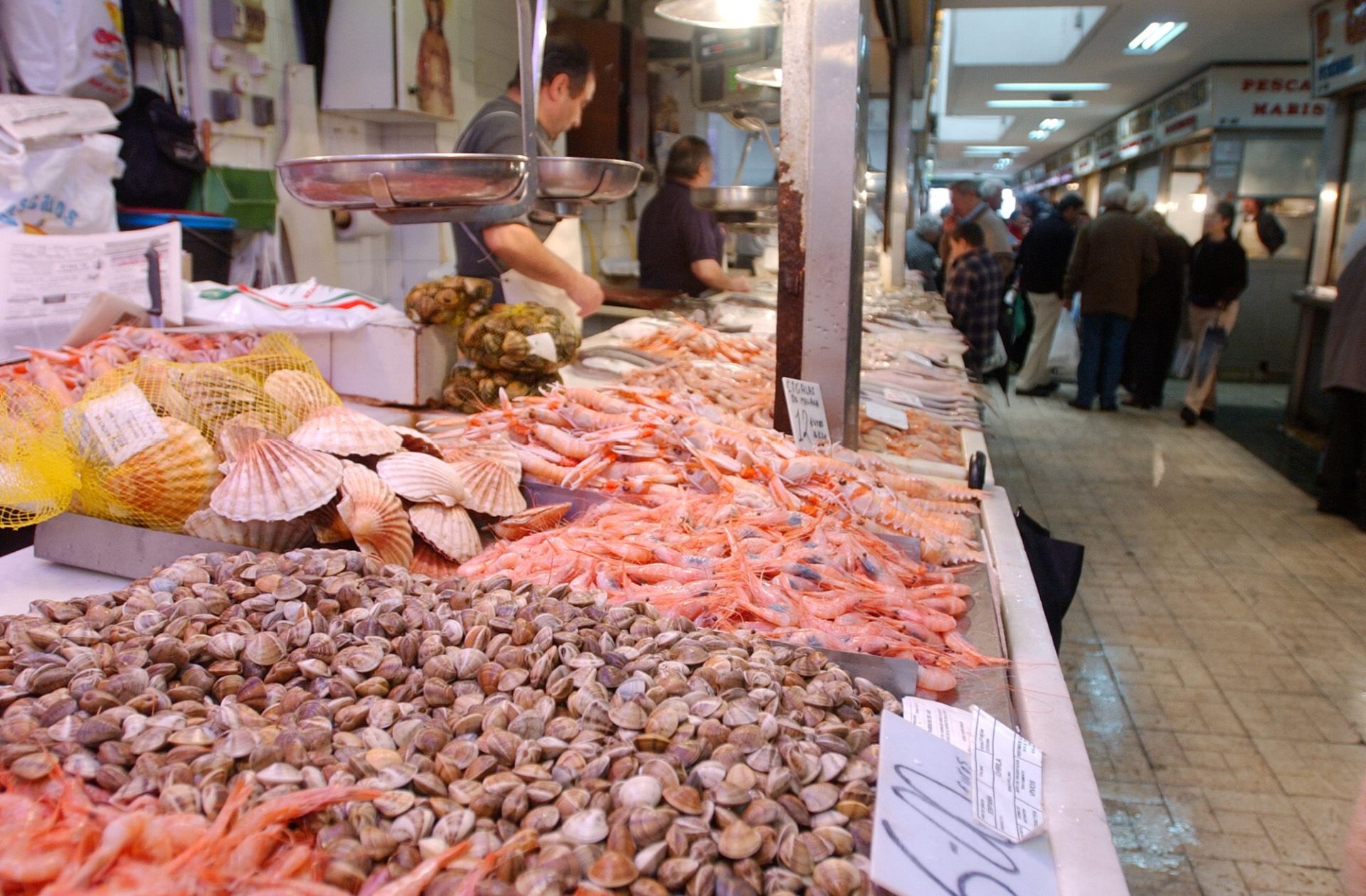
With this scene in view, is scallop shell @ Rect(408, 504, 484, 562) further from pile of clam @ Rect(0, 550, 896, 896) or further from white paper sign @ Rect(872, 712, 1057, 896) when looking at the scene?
white paper sign @ Rect(872, 712, 1057, 896)

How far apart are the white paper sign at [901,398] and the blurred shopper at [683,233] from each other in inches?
104

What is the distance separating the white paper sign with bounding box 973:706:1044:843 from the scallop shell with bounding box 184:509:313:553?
1.05 meters

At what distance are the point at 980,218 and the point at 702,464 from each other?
22.4 feet

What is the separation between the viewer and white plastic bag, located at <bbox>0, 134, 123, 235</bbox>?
356 centimetres

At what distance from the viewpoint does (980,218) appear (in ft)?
26.1

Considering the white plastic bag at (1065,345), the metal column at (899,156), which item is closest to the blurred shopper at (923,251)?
the metal column at (899,156)

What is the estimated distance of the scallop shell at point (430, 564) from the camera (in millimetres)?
1559

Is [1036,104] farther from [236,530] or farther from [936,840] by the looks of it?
[936,840]

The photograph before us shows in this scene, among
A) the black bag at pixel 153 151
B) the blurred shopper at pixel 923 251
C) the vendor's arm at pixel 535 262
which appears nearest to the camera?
the vendor's arm at pixel 535 262

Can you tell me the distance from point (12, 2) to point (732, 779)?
13.8 ft

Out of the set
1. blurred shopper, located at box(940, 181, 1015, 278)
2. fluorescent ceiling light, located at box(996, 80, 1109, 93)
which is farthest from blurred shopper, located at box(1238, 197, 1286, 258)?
fluorescent ceiling light, located at box(996, 80, 1109, 93)

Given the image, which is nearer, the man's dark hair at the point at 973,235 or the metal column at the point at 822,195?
the metal column at the point at 822,195

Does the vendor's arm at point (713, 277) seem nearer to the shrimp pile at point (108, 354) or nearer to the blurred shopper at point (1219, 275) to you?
the shrimp pile at point (108, 354)

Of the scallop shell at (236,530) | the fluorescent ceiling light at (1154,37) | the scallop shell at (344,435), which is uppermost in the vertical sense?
the fluorescent ceiling light at (1154,37)
